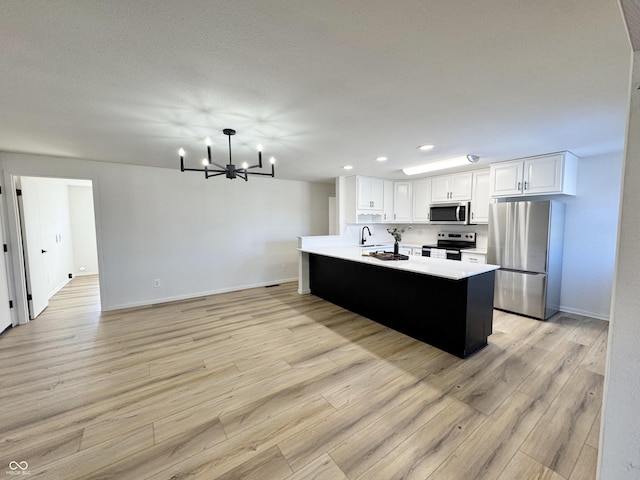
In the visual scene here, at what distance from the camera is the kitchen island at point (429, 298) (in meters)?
2.59

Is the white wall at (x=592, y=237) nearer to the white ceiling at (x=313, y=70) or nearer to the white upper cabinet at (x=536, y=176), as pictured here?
the white upper cabinet at (x=536, y=176)

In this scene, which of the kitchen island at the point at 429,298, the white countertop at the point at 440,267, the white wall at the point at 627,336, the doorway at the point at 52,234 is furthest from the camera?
the doorway at the point at 52,234

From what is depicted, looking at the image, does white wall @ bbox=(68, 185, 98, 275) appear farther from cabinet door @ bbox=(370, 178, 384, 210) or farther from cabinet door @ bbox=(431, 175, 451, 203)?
cabinet door @ bbox=(431, 175, 451, 203)

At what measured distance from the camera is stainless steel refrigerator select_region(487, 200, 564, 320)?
3533 millimetres

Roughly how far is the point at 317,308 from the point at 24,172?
4524 mm

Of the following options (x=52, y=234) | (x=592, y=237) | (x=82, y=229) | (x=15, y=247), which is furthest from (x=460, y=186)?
(x=82, y=229)

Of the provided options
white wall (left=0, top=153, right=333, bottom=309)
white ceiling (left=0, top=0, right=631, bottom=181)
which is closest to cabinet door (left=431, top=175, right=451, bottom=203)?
white ceiling (left=0, top=0, right=631, bottom=181)

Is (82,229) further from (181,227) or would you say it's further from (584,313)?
(584,313)

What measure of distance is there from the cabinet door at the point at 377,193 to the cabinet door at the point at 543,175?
95.6 inches

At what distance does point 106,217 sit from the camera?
4.06 m

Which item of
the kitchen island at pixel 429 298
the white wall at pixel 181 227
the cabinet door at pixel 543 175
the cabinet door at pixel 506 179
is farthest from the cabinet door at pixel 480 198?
the white wall at pixel 181 227

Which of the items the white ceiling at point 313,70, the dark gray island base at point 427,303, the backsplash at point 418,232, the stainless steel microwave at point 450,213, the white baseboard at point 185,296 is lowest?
the white baseboard at point 185,296

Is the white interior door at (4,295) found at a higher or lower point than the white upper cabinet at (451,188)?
lower

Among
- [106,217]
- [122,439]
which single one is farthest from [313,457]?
[106,217]
